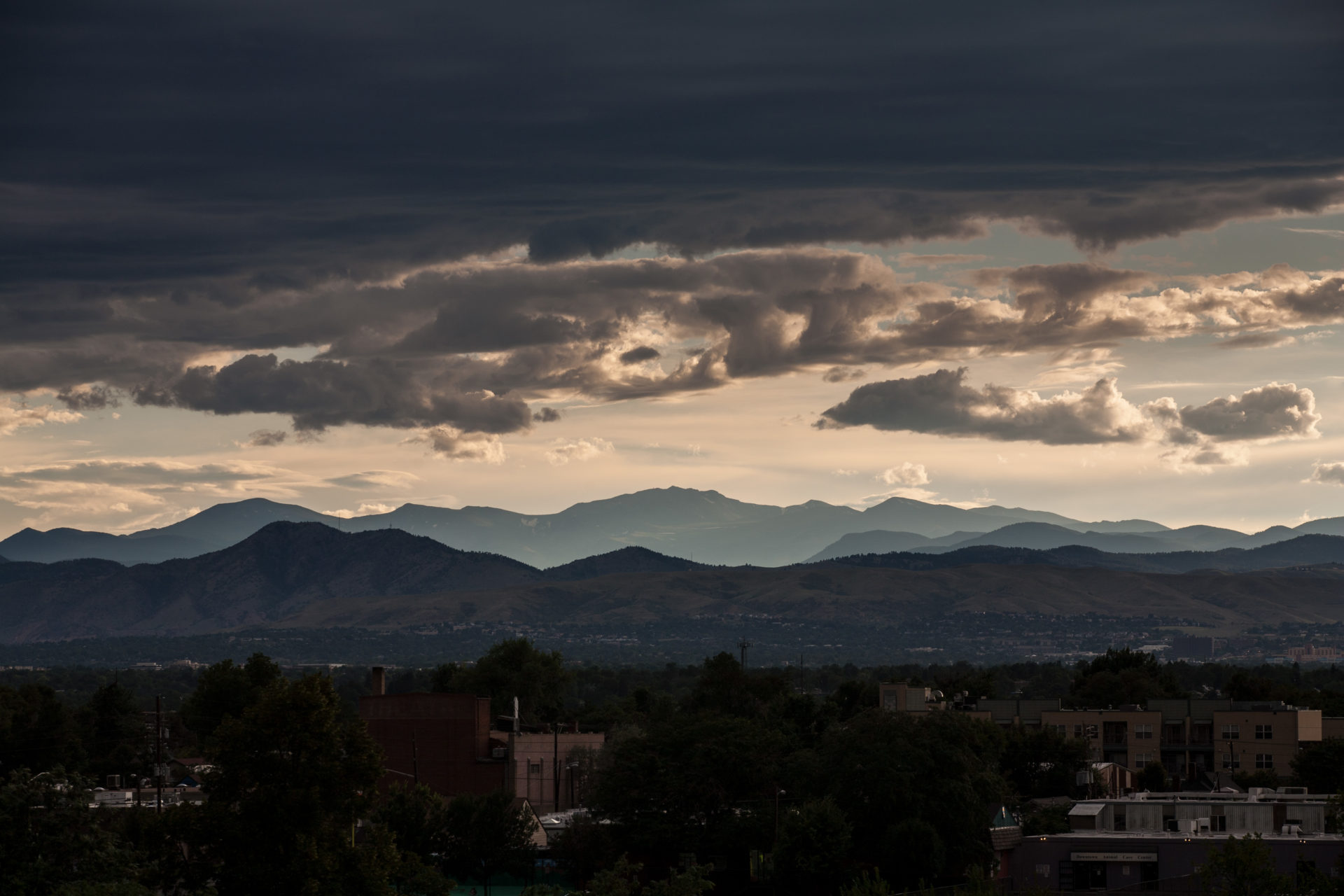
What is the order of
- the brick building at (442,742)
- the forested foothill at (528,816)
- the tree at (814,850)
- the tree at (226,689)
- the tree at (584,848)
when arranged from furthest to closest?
the tree at (226,689) → the brick building at (442,742) → the tree at (584,848) → the tree at (814,850) → the forested foothill at (528,816)

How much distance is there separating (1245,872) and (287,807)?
129 ft

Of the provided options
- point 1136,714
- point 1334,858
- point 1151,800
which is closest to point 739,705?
point 1136,714

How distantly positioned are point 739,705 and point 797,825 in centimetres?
7033

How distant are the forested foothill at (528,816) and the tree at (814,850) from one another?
0.11 m

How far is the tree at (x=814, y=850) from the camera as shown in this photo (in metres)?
89.2

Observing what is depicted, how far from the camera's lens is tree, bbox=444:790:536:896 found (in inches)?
3799

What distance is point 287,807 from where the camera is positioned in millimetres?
60656

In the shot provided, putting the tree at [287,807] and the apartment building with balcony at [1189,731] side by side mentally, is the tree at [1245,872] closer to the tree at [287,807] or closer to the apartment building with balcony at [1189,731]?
the tree at [287,807]

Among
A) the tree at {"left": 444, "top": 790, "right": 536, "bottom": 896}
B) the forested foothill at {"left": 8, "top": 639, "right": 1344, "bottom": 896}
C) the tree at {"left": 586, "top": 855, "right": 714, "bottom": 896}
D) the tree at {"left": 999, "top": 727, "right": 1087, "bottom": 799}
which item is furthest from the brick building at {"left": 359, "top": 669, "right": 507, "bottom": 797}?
the tree at {"left": 586, "top": 855, "right": 714, "bottom": 896}

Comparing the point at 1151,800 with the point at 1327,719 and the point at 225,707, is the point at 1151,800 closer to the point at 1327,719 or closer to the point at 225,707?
the point at 1327,719

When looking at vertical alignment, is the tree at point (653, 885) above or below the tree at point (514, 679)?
below

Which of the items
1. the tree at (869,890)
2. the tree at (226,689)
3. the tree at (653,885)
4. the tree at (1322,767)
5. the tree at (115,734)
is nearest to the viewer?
the tree at (653,885)

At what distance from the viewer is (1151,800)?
96.6 metres

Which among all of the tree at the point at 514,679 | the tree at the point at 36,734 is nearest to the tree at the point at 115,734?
the tree at the point at 36,734
